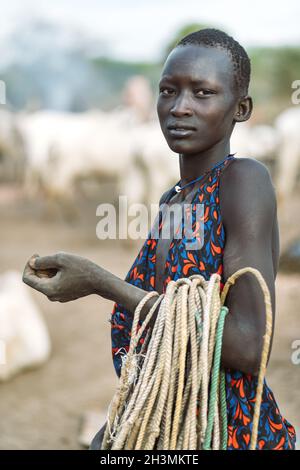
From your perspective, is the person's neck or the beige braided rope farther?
the person's neck

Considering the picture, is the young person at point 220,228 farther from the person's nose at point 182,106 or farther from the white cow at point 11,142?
the white cow at point 11,142

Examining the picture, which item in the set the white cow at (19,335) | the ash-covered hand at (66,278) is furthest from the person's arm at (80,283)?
the white cow at (19,335)

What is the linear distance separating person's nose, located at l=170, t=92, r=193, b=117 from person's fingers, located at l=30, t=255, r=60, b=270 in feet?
1.26

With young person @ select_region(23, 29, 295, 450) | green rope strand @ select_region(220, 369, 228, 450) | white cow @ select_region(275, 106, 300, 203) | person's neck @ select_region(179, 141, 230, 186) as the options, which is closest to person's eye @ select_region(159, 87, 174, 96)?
young person @ select_region(23, 29, 295, 450)

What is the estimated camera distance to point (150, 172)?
7992 mm

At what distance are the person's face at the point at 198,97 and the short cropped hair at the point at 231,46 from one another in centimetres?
1

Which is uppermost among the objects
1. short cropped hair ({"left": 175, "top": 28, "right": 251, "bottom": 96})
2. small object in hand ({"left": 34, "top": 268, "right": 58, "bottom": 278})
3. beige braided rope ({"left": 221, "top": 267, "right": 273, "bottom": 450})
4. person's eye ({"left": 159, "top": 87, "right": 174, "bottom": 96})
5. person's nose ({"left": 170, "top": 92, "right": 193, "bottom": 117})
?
short cropped hair ({"left": 175, "top": 28, "right": 251, "bottom": 96})

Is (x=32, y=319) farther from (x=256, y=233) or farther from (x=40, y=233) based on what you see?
(x=40, y=233)

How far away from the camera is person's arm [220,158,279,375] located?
3.99ft

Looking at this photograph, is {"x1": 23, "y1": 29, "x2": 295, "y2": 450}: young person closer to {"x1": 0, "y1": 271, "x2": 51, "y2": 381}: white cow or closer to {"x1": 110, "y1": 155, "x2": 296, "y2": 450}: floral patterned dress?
{"x1": 110, "y1": 155, "x2": 296, "y2": 450}: floral patterned dress

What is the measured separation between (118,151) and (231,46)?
25.0 ft

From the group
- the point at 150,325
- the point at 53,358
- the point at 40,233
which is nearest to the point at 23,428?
the point at 53,358

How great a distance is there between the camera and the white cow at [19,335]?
4449 millimetres

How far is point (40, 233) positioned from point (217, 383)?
27.3ft
